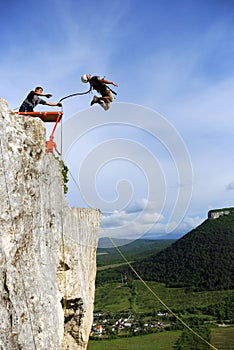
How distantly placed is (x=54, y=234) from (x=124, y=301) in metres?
117

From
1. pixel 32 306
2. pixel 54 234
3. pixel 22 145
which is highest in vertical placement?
pixel 22 145

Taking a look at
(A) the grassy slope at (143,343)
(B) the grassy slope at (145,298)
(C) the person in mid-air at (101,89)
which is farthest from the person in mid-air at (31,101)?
(B) the grassy slope at (145,298)

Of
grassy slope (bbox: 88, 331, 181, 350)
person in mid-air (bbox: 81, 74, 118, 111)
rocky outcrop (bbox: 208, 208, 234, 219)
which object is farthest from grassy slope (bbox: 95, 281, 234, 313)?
person in mid-air (bbox: 81, 74, 118, 111)

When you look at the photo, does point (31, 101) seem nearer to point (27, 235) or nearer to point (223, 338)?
point (27, 235)

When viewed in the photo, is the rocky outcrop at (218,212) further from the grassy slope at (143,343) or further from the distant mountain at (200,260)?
the grassy slope at (143,343)

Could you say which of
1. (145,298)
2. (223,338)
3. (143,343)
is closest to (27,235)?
(143,343)

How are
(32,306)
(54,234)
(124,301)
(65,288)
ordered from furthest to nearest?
1. (124,301)
2. (65,288)
3. (54,234)
4. (32,306)

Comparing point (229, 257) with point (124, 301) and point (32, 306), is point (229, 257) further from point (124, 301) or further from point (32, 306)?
point (32, 306)

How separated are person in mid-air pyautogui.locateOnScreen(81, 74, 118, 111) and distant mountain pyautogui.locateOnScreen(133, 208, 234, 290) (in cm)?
10495

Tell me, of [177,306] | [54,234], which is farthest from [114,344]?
[54,234]

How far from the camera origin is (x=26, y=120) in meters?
9.20

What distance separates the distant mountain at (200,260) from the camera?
4429 inches

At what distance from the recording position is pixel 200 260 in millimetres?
120875

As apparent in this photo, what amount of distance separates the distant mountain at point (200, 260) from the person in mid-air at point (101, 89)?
344 ft
